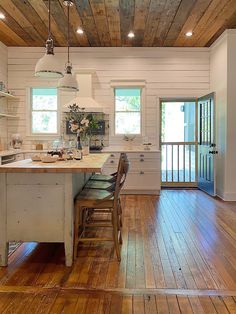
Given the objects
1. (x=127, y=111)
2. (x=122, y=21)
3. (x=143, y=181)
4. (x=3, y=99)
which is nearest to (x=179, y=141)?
(x=127, y=111)

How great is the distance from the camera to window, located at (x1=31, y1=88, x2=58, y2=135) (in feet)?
23.5

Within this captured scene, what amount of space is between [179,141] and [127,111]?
1.46 meters

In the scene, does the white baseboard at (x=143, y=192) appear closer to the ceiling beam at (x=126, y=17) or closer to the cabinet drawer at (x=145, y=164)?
the cabinet drawer at (x=145, y=164)

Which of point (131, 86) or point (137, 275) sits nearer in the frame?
point (137, 275)

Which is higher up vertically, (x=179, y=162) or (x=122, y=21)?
(x=122, y=21)

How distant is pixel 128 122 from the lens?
718 centimetres

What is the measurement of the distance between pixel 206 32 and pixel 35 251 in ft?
16.6

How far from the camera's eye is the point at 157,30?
5.90 metres

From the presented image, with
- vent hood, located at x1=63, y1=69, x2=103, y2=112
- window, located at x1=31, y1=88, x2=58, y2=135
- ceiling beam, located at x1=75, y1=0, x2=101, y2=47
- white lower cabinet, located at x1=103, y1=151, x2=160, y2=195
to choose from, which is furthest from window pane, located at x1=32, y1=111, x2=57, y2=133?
ceiling beam, located at x1=75, y1=0, x2=101, y2=47

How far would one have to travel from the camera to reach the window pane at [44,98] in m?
7.16

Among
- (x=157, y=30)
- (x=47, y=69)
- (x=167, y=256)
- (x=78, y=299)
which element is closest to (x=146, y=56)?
(x=157, y=30)

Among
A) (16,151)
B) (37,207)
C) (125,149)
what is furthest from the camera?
(125,149)

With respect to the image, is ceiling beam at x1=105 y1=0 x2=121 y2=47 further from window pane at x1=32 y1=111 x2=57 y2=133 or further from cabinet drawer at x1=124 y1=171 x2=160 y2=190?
cabinet drawer at x1=124 y1=171 x2=160 y2=190

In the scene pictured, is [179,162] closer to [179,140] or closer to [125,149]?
[179,140]
